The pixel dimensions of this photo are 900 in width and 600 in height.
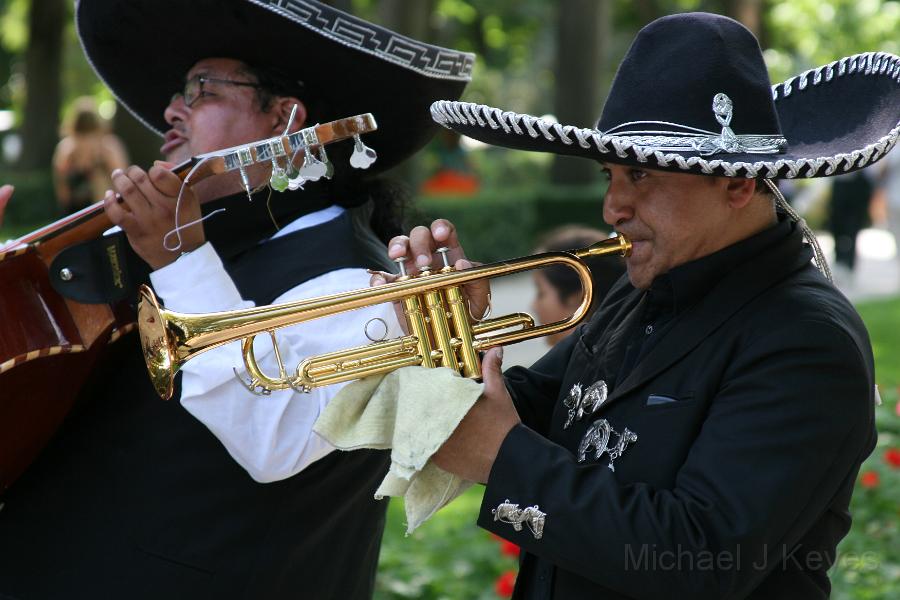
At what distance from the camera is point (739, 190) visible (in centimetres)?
212

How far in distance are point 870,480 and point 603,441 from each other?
9.51ft

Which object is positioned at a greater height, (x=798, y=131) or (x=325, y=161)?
(x=325, y=161)

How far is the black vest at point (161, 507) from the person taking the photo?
269 centimetres

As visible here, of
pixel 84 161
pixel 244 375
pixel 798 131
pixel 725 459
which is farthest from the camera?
pixel 84 161

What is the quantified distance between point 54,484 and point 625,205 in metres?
1.60

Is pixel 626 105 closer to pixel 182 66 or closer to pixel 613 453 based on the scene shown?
pixel 613 453

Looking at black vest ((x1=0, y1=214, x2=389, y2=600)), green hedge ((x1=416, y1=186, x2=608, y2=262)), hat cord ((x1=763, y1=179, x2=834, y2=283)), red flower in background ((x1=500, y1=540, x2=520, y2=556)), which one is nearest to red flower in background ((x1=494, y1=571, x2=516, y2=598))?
red flower in background ((x1=500, y1=540, x2=520, y2=556))

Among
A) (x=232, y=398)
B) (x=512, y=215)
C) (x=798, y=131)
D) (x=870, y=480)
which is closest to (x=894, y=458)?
(x=870, y=480)

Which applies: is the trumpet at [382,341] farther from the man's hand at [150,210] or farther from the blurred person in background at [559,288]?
the blurred person in background at [559,288]

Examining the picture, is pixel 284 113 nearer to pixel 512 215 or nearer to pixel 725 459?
pixel 725 459

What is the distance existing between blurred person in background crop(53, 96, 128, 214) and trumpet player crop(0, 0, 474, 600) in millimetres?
8536

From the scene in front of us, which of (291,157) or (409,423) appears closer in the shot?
(409,423)

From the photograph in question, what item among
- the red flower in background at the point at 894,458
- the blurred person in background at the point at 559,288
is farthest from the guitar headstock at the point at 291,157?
the red flower in background at the point at 894,458

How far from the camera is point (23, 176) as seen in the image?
711 inches
